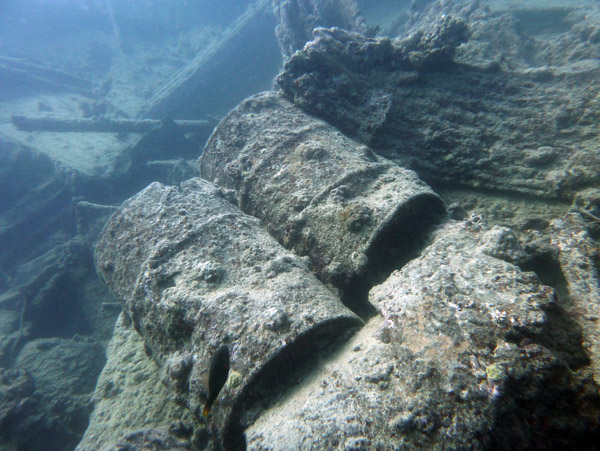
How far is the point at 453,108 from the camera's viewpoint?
3.35 meters

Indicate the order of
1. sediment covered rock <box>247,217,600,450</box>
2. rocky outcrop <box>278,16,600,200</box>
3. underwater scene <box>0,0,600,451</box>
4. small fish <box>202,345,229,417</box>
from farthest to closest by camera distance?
rocky outcrop <box>278,16,600,200</box> → small fish <box>202,345,229,417</box> → underwater scene <box>0,0,600,451</box> → sediment covered rock <box>247,217,600,450</box>

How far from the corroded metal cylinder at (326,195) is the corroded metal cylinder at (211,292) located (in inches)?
8.8

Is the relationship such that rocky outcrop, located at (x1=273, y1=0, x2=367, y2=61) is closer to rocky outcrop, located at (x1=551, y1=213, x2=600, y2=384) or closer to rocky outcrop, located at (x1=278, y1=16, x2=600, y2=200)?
rocky outcrop, located at (x1=278, y1=16, x2=600, y2=200)

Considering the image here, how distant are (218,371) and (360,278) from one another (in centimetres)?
115

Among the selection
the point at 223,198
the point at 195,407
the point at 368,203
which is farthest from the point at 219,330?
the point at 223,198

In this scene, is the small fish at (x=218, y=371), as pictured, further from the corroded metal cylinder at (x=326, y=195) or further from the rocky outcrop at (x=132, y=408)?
the corroded metal cylinder at (x=326, y=195)

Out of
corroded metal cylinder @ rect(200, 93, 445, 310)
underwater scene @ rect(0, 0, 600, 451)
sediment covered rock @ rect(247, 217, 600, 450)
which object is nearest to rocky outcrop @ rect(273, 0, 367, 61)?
underwater scene @ rect(0, 0, 600, 451)

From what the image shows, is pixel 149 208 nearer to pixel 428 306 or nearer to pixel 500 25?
pixel 428 306

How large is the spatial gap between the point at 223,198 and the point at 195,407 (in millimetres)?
2017

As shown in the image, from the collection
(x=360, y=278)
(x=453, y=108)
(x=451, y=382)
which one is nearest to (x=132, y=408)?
(x=360, y=278)

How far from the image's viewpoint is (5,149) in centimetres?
1145

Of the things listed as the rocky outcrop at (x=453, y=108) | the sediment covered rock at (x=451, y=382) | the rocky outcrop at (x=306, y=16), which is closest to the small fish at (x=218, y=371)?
the sediment covered rock at (x=451, y=382)

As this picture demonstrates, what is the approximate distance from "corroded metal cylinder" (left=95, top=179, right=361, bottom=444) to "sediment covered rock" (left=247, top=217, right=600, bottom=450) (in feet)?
0.83

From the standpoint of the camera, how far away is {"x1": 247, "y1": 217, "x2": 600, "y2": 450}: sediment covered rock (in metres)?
1.10
